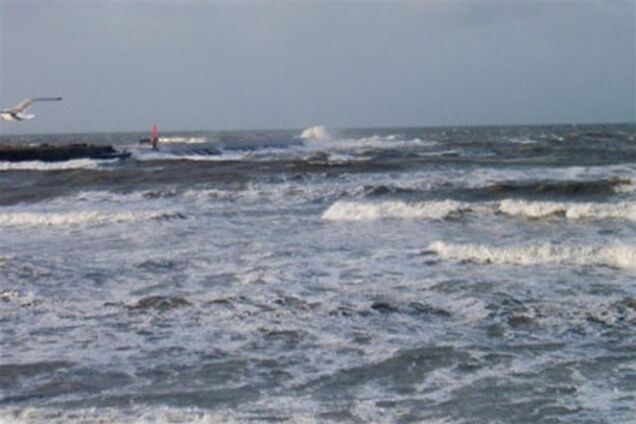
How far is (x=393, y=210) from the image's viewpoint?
62.4ft

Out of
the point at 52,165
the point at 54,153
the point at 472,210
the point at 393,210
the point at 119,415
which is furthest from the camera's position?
the point at 54,153

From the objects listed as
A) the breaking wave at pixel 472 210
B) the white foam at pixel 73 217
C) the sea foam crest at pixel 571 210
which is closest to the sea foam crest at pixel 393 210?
the breaking wave at pixel 472 210

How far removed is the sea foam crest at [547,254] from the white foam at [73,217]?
784cm

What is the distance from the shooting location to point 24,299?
1031 centimetres

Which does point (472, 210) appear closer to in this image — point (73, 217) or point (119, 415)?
point (73, 217)

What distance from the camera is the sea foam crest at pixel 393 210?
18.4 meters

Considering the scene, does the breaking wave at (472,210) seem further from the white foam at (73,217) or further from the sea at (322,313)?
the white foam at (73,217)

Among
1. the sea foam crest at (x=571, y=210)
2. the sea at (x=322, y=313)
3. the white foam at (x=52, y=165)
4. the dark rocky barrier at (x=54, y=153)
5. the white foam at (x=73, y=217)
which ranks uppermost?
the dark rocky barrier at (x=54, y=153)

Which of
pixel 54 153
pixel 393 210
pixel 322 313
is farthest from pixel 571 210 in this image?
pixel 54 153

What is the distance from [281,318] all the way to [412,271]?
3.05 metres

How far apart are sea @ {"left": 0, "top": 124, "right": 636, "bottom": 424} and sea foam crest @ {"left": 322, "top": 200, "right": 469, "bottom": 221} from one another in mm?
69

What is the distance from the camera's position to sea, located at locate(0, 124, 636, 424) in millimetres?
6406

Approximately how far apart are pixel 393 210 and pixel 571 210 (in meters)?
3.67

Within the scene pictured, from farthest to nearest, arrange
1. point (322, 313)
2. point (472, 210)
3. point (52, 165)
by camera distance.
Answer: point (52, 165)
point (472, 210)
point (322, 313)
